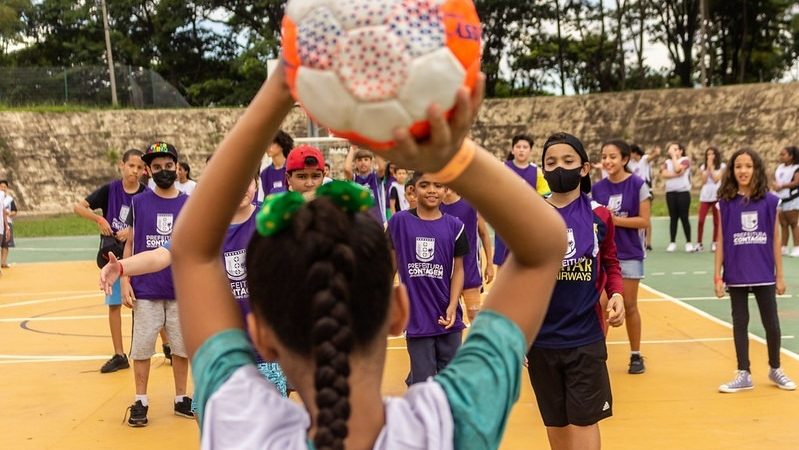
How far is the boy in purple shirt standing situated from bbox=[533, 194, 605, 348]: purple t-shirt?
1.32 meters

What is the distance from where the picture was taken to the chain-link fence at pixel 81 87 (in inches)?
1435

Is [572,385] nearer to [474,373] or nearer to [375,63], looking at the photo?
[474,373]

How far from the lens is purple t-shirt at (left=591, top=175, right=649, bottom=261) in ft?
26.2

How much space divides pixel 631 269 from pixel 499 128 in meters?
28.1

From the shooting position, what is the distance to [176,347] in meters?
6.74

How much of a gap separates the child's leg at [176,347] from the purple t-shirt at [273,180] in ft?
7.56

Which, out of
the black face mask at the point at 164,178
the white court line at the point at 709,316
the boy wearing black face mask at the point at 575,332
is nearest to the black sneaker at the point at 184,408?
the black face mask at the point at 164,178

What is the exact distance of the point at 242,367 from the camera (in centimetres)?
167

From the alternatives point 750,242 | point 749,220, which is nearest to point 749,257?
point 750,242

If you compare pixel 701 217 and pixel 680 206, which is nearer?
pixel 680 206

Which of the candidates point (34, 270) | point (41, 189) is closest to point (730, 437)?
point (34, 270)

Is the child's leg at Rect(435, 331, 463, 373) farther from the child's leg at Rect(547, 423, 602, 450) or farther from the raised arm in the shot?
the raised arm

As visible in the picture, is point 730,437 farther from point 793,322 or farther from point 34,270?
point 34,270

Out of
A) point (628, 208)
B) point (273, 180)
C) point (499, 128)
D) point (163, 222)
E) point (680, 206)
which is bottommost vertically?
point (680, 206)
